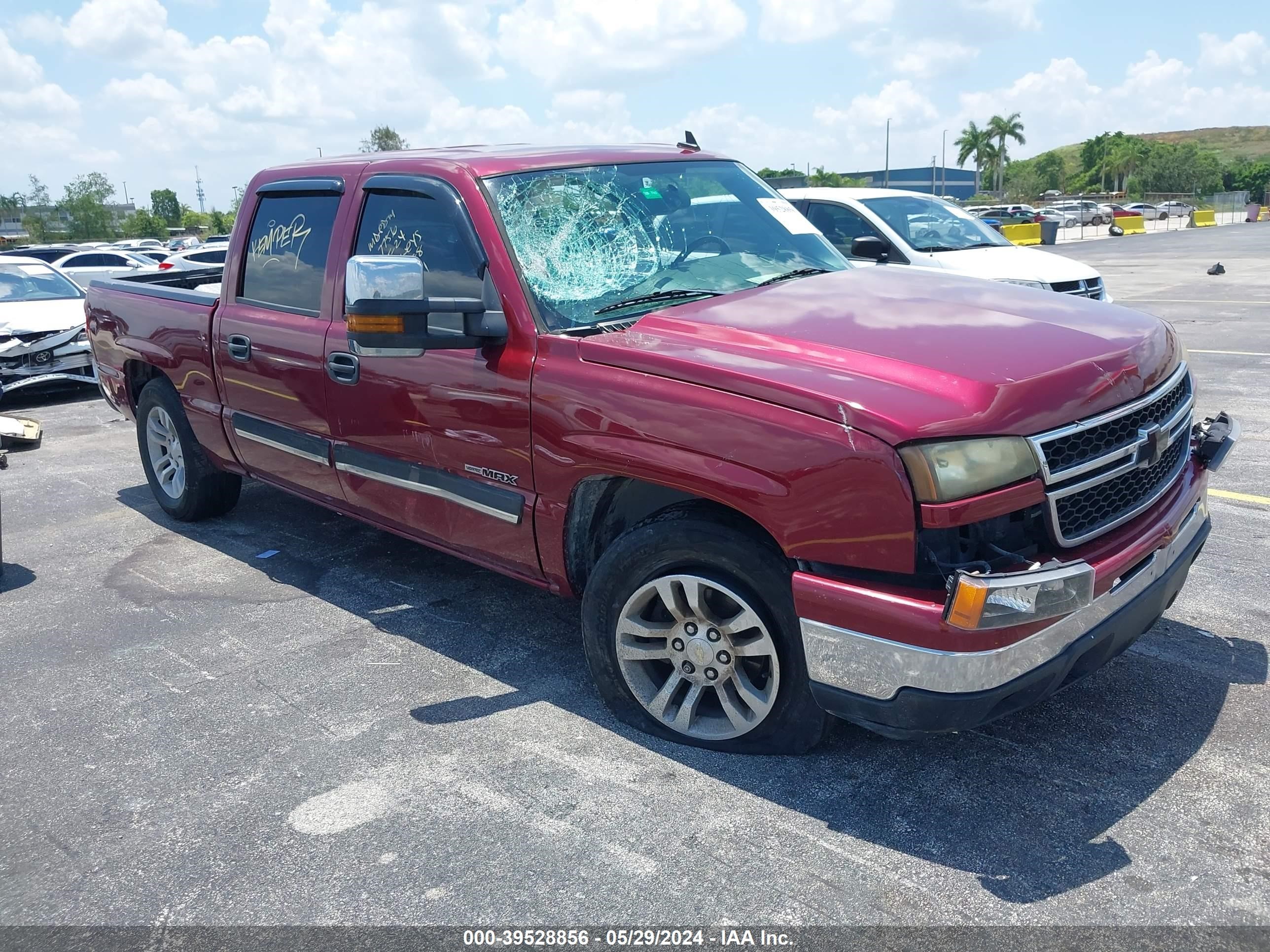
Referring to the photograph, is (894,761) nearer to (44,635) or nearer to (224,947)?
(224,947)

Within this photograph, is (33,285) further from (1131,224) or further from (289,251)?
(1131,224)

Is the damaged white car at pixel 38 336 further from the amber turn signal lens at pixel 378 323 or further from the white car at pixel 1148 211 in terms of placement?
the white car at pixel 1148 211

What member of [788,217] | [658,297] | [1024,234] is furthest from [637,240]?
[1024,234]

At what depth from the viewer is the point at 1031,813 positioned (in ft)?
9.85

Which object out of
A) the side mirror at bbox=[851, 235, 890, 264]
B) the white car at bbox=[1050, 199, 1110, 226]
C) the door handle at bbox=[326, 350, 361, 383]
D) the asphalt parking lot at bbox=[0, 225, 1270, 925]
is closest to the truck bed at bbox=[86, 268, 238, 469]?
the asphalt parking lot at bbox=[0, 225, 1270, 925]

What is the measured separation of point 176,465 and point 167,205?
366ft

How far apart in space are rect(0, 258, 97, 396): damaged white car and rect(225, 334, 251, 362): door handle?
583 cm

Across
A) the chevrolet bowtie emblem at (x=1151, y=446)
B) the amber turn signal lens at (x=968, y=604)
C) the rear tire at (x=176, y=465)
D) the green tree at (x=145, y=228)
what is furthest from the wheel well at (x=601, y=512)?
the green tree at (x=145, y=228)

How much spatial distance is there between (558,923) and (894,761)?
1.24 metres

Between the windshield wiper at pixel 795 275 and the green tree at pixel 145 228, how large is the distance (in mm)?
80601

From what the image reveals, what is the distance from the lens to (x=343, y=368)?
4.31 metres

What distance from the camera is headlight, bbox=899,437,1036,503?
106 inches

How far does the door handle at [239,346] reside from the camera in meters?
4.89

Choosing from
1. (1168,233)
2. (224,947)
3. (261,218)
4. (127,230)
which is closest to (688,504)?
(224,947)
